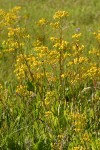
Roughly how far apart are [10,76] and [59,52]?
69.2 inches

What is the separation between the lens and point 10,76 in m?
5.70

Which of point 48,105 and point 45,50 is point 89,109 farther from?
point 45,50

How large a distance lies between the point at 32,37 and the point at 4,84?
3.55 metres

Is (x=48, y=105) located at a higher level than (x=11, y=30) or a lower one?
lower

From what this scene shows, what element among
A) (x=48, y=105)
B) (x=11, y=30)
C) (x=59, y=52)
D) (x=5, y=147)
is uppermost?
(x=11, y=30)

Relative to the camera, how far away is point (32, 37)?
884cm

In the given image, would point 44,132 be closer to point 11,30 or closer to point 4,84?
point 11,30

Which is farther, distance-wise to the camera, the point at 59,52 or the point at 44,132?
the point at 59,52

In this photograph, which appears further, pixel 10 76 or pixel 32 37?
pixel 32 37

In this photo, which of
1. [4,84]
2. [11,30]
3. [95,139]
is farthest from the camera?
[4,84]

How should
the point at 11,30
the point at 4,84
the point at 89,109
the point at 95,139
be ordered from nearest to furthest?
the point at 95,139 < the point at 11,30 < the point at 89,109 < the point at 4,84

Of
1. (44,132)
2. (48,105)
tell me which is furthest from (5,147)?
(48,105)

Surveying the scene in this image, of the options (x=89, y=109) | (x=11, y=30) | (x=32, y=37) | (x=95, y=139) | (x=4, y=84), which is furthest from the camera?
(x=32, y=37)

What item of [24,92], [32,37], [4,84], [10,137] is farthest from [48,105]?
[32,37]
